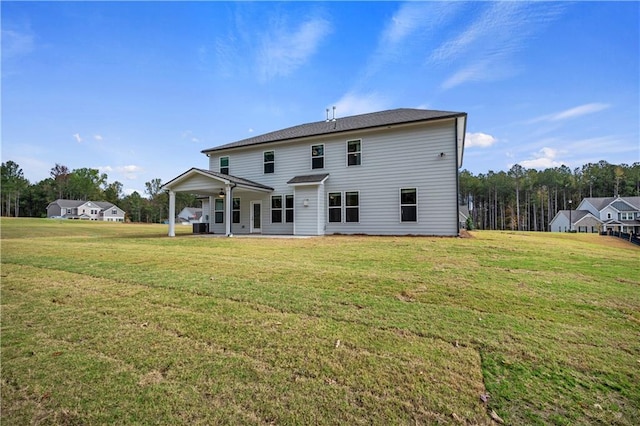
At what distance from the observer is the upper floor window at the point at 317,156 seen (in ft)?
49.7

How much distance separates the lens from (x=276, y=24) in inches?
503

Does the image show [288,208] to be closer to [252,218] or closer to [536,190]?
[252,218]

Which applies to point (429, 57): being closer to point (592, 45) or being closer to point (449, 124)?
point (449, 124)

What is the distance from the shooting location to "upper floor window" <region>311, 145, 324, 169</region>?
15156 mm

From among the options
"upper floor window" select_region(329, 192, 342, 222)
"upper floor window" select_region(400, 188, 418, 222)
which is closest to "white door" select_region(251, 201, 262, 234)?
"upper floor window" select_region(329, 192, 342, 222)

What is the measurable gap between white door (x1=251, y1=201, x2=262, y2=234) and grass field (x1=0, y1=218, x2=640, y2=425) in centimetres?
1151

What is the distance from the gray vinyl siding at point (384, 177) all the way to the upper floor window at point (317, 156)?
0.21 metres

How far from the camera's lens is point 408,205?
13.1m

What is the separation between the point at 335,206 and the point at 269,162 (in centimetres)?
510

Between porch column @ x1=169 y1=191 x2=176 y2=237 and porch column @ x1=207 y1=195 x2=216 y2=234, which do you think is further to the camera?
porch column @ x1=207 y1=195 x2=216 y2=234

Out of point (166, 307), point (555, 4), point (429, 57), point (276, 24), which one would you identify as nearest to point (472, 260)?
point (166, 307)

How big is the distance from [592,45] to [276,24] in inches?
544

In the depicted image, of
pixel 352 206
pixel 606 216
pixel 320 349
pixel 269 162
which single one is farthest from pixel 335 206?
pixel 606 216

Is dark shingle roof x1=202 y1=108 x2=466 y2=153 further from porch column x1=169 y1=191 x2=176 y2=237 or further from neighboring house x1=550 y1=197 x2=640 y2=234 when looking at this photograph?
neighboring house x1=550 y1=197 x2=640 y2=234
